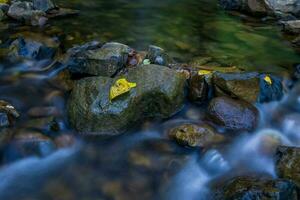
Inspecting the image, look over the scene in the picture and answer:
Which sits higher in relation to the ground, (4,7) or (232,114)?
(4,7)

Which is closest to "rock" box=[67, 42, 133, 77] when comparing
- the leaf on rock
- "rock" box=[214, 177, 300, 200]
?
the leaf on rock

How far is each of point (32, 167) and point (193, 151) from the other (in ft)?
6.85

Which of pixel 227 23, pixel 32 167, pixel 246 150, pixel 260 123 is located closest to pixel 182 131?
pixel 246 150

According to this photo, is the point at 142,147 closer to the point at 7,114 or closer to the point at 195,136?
the point at 195,136

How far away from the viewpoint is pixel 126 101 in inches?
198

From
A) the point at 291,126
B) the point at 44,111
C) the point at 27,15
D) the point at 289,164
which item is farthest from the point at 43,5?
the point at 289,164

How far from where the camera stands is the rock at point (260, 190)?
11.5 feet

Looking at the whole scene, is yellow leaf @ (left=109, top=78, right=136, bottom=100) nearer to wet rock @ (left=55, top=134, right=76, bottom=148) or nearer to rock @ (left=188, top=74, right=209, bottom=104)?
wet rock @ (left=55, top=134, right=76, bottom=148)

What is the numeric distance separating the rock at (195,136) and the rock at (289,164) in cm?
87

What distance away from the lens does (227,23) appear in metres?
9.58

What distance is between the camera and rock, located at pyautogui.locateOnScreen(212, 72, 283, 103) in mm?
5484

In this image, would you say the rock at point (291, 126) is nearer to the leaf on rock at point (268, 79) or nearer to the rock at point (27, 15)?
the leaf on rock at point (268, 79)

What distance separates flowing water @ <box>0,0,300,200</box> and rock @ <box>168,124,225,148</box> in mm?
100

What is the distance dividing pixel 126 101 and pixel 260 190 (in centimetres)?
222
